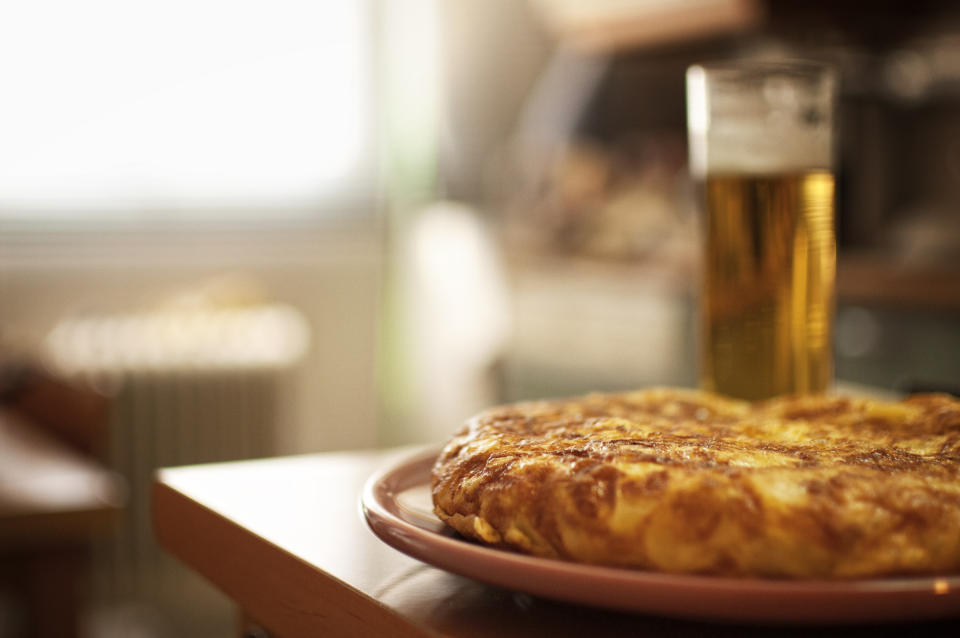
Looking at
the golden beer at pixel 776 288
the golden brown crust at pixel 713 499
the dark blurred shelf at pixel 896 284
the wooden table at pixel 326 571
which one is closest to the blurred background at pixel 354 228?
the dark blurred shelf at pixel 896 284

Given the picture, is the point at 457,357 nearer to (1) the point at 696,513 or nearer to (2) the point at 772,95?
(2) the point at 772,95

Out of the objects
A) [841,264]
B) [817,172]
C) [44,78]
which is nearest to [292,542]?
[817,172]

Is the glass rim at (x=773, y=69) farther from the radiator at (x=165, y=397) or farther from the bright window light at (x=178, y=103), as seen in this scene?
the bright window light at (x=178, y=103)

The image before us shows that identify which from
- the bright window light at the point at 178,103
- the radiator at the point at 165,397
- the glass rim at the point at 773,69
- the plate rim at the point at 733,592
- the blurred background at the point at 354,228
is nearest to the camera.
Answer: the plate rim at the point at 733,592

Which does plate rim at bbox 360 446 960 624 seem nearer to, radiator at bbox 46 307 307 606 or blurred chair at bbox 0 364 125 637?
blurred chair at bbox 0 364 125 637

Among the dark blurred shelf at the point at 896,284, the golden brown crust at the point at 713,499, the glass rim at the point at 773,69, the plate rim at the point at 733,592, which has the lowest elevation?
the dark blurred shelf at the point at 896,284

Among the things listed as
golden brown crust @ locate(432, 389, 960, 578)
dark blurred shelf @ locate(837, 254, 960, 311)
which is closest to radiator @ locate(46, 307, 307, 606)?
dark blurred shelf @ locate(837, 254, 960, 311)
